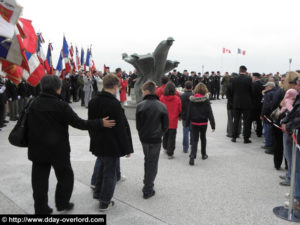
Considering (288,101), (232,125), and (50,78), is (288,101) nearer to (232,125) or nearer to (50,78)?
(50,78)

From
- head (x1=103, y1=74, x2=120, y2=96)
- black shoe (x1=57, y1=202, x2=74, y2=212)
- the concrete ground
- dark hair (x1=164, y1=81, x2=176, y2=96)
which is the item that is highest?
head (x1=103, y1=74, x2=120, y2=96)

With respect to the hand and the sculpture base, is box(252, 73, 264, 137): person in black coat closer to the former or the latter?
the sculpture base

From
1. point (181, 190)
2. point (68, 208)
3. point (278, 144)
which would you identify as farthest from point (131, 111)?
point (68, 208)

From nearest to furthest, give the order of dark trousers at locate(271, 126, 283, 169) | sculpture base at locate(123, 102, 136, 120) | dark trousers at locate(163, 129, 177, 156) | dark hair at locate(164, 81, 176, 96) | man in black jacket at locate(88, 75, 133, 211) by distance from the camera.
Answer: man in black jacket at locate(88, 75, 133, 211) < dark trousers at locate(271, 126, 283, 169) < dark hair at locate(164, 81, 176, 96) < dark trousers at locate(163, 129, 177, 156) < sculpture base at locate(123, 102, 136, 120)

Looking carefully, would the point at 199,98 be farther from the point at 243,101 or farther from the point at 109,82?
the point at 109,82

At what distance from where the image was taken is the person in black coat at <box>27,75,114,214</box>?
337 centimetres

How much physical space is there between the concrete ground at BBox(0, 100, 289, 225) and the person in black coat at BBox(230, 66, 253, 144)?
4.19ft

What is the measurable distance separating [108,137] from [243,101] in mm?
5633

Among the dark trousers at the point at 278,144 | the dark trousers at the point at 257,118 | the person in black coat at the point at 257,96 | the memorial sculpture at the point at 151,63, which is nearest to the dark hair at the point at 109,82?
the dark trousers at the point at 278,144

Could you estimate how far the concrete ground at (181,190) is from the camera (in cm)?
376

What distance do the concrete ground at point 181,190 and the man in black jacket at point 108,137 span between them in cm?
41

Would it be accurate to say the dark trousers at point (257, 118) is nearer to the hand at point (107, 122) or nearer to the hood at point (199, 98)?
the hood at point (199, 98)

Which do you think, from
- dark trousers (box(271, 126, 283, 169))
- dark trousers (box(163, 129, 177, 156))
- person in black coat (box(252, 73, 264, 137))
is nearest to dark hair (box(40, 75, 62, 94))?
dark trousers (box(163, 129, 177, 156))

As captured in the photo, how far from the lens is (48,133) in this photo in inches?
133
